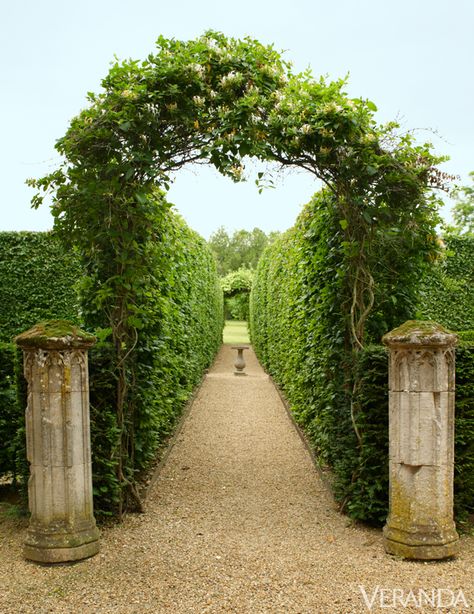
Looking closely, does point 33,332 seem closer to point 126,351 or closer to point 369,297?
point 126,351

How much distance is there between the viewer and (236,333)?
31219 mm

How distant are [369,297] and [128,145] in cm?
260

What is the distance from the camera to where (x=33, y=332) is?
401 centimetres

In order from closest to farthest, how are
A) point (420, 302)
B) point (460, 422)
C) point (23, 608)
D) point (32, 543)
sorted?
point (23, 608) < point (32, 543) < point (460, 422) < point (420, 302)

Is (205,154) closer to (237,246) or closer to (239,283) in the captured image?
(239,283)

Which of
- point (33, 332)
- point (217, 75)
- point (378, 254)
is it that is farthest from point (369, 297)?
point (33, 332)

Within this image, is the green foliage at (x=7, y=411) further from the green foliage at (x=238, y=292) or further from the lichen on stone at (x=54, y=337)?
the green foliage at (x=238, y=292)

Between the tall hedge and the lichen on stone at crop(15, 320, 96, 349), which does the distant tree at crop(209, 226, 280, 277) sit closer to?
the tall hedge

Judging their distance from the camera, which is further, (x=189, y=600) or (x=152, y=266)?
(x=152, y=266)

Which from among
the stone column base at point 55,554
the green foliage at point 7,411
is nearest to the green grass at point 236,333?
the green foliage at point 7,411

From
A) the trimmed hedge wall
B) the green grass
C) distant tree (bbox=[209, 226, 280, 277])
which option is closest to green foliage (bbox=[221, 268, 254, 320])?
the green grass

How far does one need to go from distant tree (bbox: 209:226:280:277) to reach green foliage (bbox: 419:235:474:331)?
40.2 meters

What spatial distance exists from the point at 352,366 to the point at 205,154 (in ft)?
7.79

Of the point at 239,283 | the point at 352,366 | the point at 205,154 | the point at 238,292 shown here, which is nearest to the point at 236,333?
the point at 239,283
